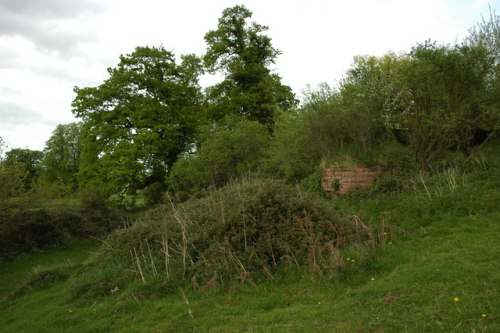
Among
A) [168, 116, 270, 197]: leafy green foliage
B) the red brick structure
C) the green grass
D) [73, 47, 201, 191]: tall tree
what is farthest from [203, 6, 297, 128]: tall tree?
the green grass

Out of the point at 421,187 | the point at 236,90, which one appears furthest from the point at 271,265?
the point at 236,90

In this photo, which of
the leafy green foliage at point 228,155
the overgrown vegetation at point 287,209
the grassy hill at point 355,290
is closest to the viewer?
the grassy hill at point 355,290

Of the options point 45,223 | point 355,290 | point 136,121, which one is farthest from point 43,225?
point 355,290

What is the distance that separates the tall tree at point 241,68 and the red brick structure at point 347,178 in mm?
13874

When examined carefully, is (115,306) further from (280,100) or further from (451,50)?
(280,100)

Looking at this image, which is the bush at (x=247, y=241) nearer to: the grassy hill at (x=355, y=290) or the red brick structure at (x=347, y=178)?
the grassy hill at (x=355, y=290)

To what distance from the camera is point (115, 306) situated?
28.5ft

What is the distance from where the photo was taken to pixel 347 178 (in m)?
15.2

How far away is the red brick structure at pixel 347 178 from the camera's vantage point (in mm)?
15047

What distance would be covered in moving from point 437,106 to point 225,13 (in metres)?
20.7

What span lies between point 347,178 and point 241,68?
54.2 ft

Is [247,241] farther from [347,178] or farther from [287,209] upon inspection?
[347,178]

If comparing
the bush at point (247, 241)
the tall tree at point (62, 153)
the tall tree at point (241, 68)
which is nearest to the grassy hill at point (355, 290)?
the bush at point (247, 241)

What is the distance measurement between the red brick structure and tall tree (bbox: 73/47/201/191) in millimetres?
13233
